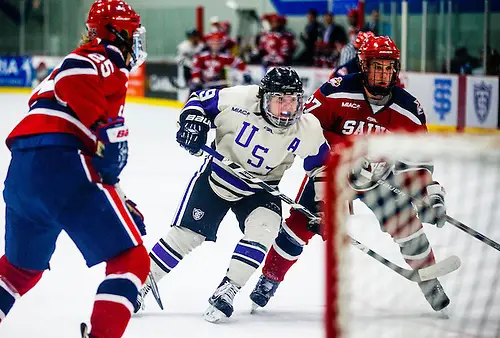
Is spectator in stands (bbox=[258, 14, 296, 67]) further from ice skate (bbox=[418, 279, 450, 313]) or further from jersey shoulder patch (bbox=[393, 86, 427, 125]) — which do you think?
ice skate (bbox=[418, 279, 450, 313])

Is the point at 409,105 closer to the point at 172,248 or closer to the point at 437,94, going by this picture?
the point at 172,248

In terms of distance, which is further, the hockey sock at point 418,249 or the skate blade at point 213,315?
the hockey sock at point 418,249

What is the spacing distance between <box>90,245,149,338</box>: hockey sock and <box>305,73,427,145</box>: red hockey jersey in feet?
4.21

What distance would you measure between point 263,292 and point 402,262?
952 mm

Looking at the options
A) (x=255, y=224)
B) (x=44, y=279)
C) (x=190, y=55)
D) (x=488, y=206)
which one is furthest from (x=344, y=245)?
(x=190, y=55)

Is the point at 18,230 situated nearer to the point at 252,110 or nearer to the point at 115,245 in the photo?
the point at 115,245

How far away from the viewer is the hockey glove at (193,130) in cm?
322

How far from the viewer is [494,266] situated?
11.1 feet

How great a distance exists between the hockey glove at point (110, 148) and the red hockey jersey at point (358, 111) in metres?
1.22

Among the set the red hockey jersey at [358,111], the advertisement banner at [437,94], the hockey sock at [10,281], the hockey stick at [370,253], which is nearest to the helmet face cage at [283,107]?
the hockey stick at [370,253]

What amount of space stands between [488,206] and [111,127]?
256 cm

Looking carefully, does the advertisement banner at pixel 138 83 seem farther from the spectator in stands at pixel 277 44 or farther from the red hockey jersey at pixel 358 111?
the red hockey jersey at pixel 358 111

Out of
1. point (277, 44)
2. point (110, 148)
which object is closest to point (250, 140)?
point (110, 148)

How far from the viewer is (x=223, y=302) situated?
127 inches
